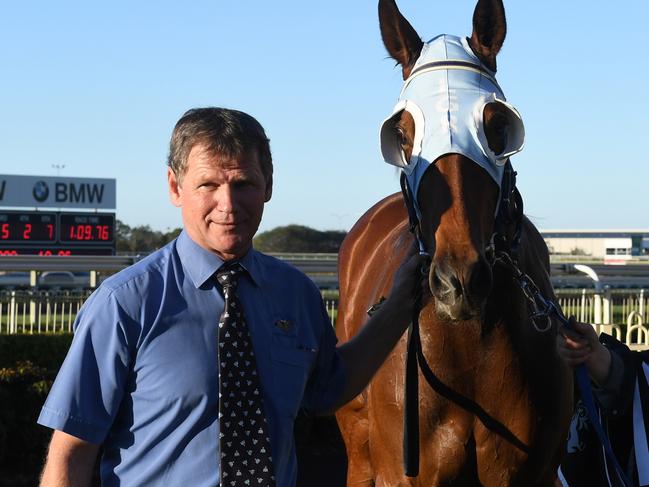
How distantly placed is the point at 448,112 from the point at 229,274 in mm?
1176

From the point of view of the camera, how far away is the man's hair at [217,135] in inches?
81.4

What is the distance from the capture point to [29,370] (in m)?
7.09

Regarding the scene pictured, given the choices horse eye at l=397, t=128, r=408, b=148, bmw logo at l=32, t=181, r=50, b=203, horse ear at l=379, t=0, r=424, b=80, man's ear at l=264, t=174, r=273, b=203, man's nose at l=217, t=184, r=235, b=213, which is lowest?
man's nose at l=217, t=184, r=235, b=213

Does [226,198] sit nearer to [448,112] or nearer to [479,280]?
[479,280]

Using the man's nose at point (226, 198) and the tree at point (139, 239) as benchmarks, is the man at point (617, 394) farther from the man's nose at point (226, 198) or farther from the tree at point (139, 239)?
the tree at point (139, 239)

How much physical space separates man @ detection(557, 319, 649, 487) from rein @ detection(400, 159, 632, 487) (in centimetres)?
30

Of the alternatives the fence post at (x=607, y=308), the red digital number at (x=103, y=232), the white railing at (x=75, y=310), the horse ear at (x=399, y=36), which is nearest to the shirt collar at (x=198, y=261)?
the horse ear at (x=399, y=36)

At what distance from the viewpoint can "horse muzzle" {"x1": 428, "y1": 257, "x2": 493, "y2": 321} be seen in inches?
107

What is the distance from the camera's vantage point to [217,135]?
207 cm

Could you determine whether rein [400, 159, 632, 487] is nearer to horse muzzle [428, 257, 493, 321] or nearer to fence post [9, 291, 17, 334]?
horse muzzle [428, 257, 493, 321]

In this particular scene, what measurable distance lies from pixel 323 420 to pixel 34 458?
2297 millimetres

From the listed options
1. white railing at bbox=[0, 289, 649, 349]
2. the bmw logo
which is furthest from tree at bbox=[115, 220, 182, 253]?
white railing at bbox=[0, 289, 649, 349]

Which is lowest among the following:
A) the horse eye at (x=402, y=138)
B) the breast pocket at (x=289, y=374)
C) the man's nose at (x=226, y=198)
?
the breast pocket at (x=289, y=374)

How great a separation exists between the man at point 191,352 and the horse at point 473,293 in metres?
0.78
